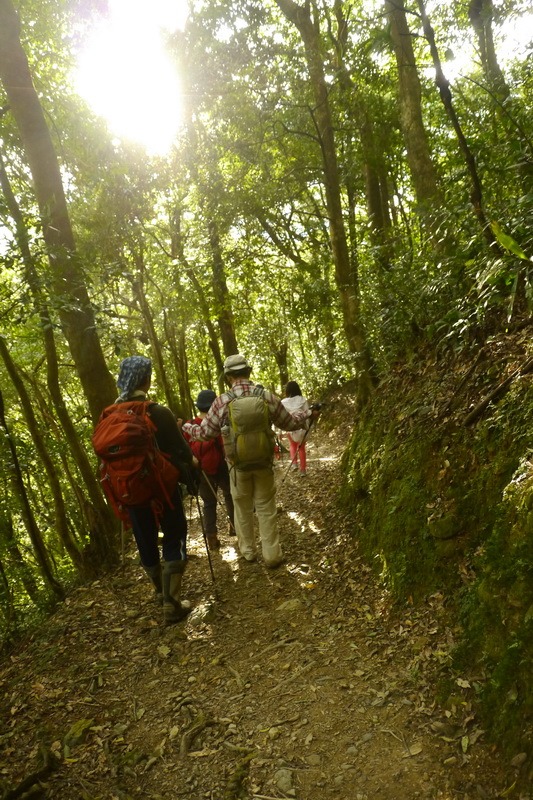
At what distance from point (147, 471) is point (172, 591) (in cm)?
127

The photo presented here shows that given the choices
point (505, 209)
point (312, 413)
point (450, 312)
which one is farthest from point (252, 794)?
point (505, 209)

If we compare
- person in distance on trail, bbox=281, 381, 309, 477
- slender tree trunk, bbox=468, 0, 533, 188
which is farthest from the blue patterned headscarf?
person in distance on trail, bbox=281, 381, 309, 477

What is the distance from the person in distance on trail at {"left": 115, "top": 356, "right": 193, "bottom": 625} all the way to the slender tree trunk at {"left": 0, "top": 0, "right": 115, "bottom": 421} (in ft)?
5.73

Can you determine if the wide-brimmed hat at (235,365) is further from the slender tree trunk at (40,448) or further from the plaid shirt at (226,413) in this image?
the slender tree trunk at (40,448)

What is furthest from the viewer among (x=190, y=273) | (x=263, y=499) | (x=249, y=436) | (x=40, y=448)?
(x=190, y=273)

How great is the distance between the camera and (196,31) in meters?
9.81

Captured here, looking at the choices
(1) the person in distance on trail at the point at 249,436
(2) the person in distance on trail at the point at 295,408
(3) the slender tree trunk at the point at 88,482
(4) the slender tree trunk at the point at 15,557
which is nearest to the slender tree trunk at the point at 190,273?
(2) the person in distance on trail at the point at 295,408

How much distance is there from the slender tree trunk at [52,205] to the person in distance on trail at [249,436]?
1863 millimetres

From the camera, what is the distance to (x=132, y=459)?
14.4 ft

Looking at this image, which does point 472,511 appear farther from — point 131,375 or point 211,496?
point 211,496

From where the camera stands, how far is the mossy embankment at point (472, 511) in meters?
2.71

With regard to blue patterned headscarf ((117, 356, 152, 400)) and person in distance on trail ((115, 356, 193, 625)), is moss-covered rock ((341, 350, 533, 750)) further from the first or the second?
blue patterned headscarf ((117, 356, 152, 400))

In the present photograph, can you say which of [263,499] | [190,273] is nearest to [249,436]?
[263,499]

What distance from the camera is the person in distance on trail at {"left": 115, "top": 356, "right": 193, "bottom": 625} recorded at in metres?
4.72
